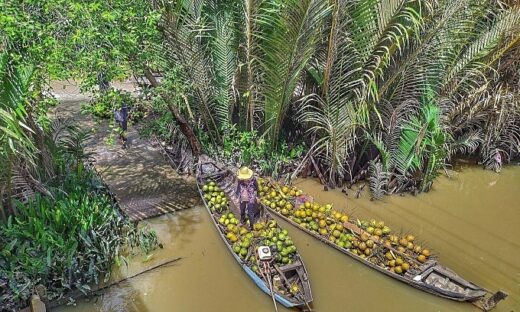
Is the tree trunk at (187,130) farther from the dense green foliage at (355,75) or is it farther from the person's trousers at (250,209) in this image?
the person's trousers at (250,209)

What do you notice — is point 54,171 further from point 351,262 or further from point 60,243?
point 351,262

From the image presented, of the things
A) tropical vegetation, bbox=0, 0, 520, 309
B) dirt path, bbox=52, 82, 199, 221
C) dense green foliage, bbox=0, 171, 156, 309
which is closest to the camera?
dense green foliage, bbox=0, 171, 156, 309

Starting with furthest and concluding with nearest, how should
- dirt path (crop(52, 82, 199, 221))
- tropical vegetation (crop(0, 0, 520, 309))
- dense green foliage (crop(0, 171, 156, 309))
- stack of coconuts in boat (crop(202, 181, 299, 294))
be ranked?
1. dirt path (crop(52, 82, 199, 221))
2. stack of coconuts in boat (crop(202, 181, 299, 294))
3. tropical vegetation (crop(0, 0, 520, 309))
4. dense green foliage (crop(0, 171, 156, 309))

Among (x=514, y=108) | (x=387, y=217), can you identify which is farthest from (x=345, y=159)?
(x=514, y=108)

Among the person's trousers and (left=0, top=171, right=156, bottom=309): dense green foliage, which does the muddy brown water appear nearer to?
(left=0, top=171, right=156, bottom=309): dense green foliage

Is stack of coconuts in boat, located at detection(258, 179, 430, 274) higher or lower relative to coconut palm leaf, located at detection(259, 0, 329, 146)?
lower

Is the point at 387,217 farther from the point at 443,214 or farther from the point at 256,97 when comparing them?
the point at 256,97

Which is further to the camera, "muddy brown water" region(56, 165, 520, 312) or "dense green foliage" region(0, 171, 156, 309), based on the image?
"muddy brown water" region(56, 165, 520, 312)

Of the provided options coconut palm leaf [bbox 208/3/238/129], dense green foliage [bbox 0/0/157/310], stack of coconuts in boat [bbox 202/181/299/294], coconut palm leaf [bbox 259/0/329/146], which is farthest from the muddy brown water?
coconut palm leaf [bbox 208/3/238/129]
